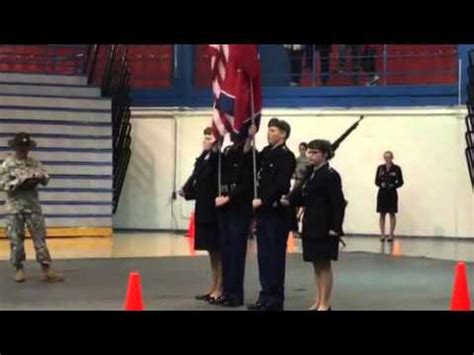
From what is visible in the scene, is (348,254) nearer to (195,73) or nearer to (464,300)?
(464,300)

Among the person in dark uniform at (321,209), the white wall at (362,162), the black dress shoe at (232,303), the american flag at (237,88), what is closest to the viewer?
the person in dark uniform at (321,209)

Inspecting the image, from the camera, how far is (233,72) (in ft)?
29.8

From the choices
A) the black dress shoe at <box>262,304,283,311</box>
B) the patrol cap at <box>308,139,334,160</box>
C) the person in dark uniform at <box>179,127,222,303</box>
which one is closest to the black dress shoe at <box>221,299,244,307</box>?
the person in dark uniform at <box>179,127,222,303</box>

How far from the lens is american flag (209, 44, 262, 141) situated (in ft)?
29.6

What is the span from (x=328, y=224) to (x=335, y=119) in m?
12.1

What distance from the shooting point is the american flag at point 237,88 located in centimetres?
902

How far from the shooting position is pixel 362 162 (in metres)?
20.2

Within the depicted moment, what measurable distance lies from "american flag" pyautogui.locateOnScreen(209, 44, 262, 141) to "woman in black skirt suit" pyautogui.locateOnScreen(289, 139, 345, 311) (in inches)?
32.3

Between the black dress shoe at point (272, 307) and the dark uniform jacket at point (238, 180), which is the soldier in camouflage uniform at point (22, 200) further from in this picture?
the black dress shoe at point (272, 307)

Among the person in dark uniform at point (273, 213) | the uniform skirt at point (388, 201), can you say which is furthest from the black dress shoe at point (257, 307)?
the uniform skirt at point (388, 201)

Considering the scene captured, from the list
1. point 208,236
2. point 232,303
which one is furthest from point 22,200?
point 232,303

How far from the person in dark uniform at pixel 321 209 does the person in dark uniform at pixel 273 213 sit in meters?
0.14

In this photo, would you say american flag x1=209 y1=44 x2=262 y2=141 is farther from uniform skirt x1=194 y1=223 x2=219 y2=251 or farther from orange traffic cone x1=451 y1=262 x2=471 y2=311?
orange traffic cone x1=451 y1=262 x2=471 y2=311

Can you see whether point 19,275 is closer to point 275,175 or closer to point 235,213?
point 235,213
